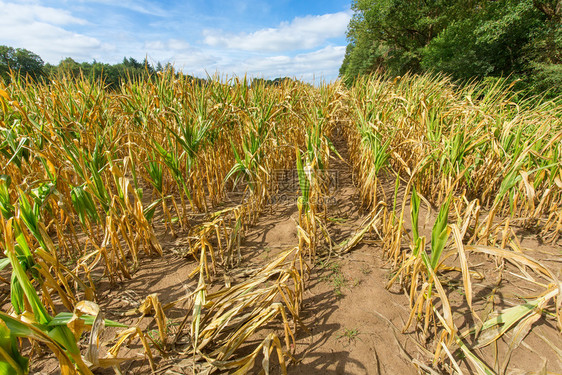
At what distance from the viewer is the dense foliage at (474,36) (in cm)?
876

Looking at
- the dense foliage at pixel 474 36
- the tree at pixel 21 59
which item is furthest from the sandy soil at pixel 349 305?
the tree at pixel 21 59

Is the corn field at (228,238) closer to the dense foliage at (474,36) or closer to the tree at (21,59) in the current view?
the dense foliage at (474,36)

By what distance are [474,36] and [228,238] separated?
13.9m

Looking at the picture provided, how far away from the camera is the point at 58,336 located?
632 mm

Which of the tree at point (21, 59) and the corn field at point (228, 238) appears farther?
the tree at point (21, 59)

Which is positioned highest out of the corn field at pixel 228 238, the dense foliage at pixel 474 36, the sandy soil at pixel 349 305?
the dense foliage at pixel 474 36

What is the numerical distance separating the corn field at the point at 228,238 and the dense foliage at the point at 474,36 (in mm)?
4006

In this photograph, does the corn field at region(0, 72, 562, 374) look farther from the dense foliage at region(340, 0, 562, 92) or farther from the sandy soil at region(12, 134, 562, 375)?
the dense foliage at region(340, 0, 562, 92)

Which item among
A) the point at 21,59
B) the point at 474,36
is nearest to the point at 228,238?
the point at 474,36

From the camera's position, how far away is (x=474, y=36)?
34.8ft

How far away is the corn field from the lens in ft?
2.76

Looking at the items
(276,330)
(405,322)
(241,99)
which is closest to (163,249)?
(276,330)

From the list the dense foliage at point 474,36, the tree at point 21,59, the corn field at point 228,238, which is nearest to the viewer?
the corn field at point 228,238

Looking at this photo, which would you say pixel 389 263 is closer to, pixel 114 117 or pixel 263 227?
pixel 263 227
